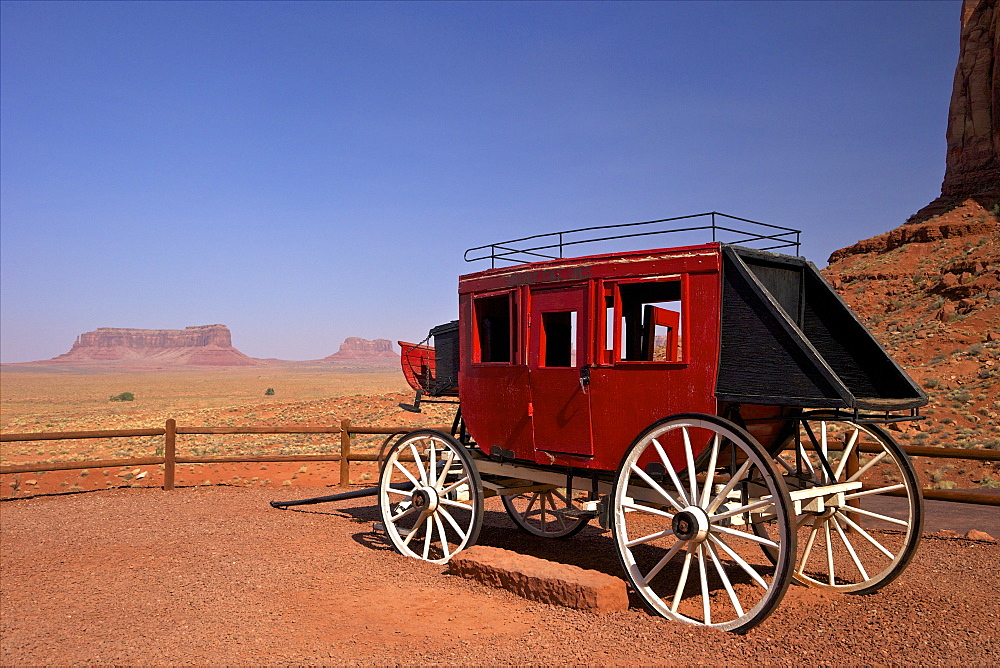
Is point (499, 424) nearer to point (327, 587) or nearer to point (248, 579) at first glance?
point (327, 587)

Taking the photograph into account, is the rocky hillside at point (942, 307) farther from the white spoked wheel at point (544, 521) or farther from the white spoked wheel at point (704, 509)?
the white spoked wheel at point (704, 509)

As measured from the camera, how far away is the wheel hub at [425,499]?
26.3 feet

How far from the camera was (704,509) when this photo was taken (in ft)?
18.4

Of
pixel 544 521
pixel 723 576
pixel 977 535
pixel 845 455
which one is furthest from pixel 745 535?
pixel 977 535

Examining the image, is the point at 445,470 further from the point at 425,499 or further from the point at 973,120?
the point at 973,120

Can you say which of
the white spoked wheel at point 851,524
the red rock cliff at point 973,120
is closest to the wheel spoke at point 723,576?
the white spoked wheel at point 851,524

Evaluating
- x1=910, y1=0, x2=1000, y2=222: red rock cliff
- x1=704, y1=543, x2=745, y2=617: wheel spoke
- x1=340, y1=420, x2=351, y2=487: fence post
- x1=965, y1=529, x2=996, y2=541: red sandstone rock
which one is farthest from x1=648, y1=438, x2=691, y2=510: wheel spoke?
x1=910, y1=0, x2=1000, y2=222: red rock cliff

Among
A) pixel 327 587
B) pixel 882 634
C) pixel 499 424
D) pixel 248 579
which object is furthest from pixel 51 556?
pixel 882 634

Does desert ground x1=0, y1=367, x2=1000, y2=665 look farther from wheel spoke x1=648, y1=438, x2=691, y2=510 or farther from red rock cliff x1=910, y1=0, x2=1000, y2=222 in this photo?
red rock cliff x1=910, y1=0, x2=1000, y2=222

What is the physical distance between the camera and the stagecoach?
5.61 m

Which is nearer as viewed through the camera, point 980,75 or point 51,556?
point 51,556

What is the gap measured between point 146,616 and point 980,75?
58.5m

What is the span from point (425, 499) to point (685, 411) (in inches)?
128

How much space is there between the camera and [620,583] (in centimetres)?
598
